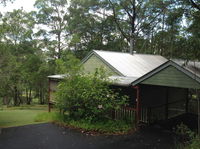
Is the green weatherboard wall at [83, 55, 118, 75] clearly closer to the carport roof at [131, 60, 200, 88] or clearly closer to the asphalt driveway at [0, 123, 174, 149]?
the carport roof at [131, 60, 200, 88]

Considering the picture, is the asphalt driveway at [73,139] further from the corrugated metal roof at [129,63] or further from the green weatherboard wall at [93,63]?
the green weatherboard wall at [93,63]

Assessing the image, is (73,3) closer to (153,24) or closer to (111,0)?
(111,0)

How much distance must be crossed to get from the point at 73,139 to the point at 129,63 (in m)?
7.38

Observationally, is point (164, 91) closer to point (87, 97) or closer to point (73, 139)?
point (87, 97)

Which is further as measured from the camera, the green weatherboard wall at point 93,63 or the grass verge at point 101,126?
the green weatherboard wall at point 93,63

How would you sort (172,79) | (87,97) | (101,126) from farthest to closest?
1. (87,97)
2. (101,126)
3. (172,79)

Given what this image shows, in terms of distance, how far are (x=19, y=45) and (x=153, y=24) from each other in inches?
679

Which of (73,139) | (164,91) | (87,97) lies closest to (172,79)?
(87,97)

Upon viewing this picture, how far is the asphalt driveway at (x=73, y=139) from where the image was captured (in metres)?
6.76

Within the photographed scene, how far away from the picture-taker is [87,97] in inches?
353

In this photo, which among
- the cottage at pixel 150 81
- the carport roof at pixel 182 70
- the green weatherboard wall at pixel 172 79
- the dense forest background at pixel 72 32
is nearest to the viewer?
the carport roof at pixel 182 70

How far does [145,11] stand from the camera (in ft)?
79.1

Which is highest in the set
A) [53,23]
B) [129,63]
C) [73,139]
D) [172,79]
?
[53,23]

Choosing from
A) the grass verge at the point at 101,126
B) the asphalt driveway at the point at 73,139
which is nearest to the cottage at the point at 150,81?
the grass verge at the point at 101,126
